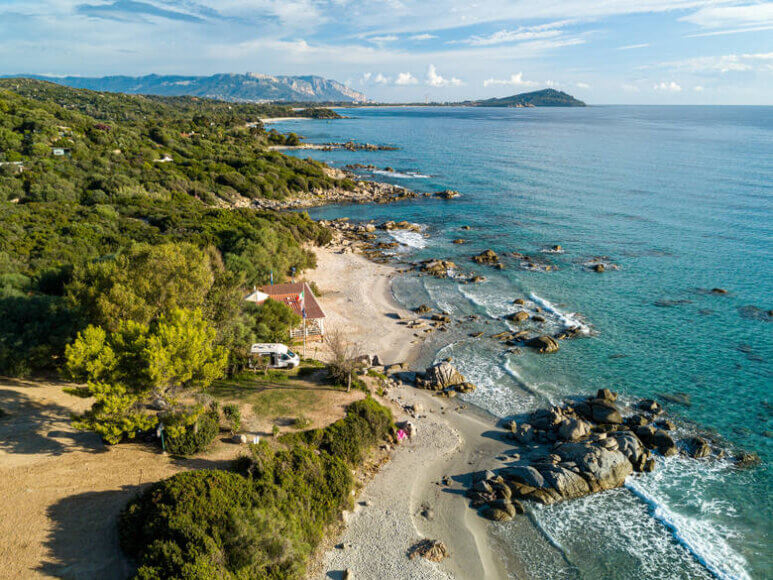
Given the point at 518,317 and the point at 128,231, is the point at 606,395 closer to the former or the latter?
the point at 518,317

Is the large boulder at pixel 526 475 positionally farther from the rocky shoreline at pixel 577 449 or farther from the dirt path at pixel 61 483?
the dirt path at pixel 61 483

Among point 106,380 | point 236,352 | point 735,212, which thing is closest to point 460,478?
point 236,352

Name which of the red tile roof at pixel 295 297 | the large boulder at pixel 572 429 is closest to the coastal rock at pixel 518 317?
the large boulder at pixel 572 429

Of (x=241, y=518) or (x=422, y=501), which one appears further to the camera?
(x=422, y=501)

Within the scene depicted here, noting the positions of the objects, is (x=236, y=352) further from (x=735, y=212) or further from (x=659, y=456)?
(x=735, y=212)

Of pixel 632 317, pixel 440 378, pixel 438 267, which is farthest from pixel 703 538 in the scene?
pixel 438 267

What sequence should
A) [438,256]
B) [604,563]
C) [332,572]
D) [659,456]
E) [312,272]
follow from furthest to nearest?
[438,256]
[312,272]
[659,456]
[604,563]
[332,572]
